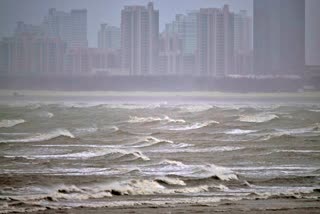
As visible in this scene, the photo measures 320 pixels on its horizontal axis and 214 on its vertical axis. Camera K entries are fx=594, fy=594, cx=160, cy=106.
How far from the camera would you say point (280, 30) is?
6066 millimetres

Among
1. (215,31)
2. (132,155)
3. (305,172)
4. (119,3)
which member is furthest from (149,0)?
(305,172)

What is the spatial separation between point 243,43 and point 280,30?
0.40 meters

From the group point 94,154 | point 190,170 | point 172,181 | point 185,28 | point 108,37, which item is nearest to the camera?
point 172,181

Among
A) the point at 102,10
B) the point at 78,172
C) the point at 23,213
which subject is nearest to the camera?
the point at 23,213

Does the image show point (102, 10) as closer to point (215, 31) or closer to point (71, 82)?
A: point (71, 82)

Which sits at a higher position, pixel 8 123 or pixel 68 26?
pixel 68 26

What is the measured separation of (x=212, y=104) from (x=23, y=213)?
90.5 inches

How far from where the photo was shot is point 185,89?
6023mm

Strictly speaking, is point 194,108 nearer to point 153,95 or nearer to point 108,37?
point 153,95

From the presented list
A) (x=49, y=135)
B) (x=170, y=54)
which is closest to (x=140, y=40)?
(x=170, y=54)

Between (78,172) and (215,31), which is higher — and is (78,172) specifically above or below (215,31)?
below

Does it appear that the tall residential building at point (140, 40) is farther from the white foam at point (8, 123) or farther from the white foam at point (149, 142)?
the white foam at point (8, 123)

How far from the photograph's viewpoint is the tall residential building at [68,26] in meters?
5.91

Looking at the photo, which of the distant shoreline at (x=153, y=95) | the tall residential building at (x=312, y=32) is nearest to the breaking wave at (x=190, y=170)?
the distant shoreline at (x=153, y=95)
